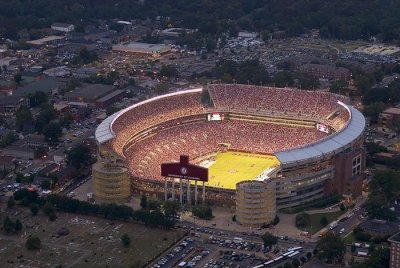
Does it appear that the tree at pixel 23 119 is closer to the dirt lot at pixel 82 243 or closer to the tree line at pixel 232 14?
the dirt lot at pixel 82 243

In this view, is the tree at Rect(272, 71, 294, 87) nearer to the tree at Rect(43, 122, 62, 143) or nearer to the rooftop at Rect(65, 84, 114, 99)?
the rooftop at Rect(65, 84, 114, 99)

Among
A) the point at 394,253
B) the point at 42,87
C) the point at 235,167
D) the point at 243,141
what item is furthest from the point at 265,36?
the point at 394,253

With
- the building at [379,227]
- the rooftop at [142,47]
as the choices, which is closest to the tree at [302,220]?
the building at [379,227]

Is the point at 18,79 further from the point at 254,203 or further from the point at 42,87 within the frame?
the point at 254,203

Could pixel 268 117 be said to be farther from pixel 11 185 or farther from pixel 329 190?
pixel 11 185

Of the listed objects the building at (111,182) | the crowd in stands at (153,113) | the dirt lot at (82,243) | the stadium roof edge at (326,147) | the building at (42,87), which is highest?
the stadium roof edge at (326,147)

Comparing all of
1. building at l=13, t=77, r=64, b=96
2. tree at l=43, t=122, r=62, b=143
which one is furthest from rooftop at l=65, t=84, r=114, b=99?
tree at l=43, t=122, r=62, b=143
